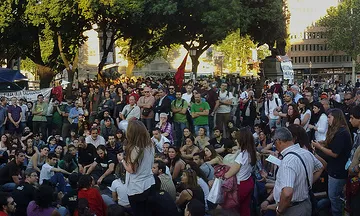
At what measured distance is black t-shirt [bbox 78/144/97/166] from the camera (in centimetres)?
1202

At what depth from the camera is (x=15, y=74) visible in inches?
996

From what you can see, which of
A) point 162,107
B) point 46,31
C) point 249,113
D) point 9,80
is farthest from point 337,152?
point 46,31

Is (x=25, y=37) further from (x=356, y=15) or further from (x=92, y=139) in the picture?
(x=356, y=15)

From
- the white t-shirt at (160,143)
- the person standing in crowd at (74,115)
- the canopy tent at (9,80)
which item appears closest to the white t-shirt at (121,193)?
the white t-shirt at (160,143)

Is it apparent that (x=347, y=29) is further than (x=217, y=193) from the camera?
Yes

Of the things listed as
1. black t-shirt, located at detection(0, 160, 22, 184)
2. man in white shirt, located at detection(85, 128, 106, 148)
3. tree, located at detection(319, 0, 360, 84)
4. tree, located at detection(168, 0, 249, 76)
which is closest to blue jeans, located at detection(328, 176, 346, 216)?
black t-shirt, located at detection(0, 160, 22, 184)

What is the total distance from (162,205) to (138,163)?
2.78ft

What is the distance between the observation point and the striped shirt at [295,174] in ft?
19.6

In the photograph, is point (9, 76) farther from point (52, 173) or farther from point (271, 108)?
point (52, 173)

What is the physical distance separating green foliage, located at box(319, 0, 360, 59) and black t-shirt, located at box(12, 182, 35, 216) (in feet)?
224

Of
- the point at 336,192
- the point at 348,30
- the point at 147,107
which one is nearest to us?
the point at 336,192

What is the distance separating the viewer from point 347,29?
242 ft

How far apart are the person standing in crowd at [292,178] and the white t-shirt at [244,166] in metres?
1.22

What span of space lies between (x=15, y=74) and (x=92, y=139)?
1327 cm
